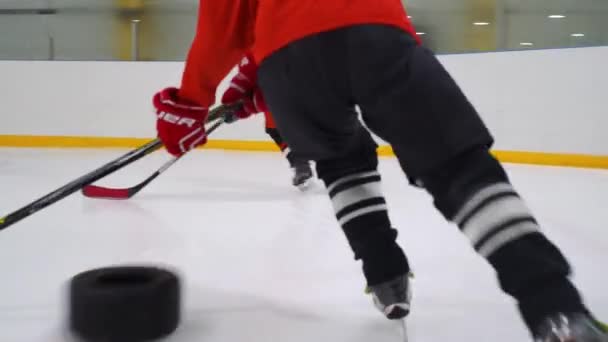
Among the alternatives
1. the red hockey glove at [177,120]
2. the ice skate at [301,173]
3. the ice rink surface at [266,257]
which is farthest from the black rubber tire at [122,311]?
the ice skate at [301,173]

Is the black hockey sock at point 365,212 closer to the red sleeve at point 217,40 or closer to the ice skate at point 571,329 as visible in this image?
the red sleeve at point 217,40

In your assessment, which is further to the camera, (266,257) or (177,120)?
(266,257)

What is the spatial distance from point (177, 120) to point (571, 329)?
25.1 inches

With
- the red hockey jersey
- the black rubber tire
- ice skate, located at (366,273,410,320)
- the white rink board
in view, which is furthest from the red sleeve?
the white rink board

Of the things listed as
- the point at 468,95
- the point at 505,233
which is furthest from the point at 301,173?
the point at 468,95

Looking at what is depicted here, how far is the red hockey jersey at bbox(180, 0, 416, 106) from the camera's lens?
28.3 inches

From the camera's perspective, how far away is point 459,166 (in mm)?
633

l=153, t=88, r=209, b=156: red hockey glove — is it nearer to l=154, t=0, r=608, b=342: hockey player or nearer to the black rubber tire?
l=154, t=0, r=608, b=342: hockey player

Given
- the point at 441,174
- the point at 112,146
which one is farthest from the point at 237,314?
the point at 112,146

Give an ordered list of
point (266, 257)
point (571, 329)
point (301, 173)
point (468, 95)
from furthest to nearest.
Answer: point (468, 95), point (301, 173), point (266, 257), point (571, 329)

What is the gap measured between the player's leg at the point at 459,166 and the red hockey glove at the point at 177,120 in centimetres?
33

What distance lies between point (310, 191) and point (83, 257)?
1.17 metres

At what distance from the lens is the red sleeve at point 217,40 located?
0.82 meters

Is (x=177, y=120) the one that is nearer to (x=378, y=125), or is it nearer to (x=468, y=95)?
(x=378, y=125)
